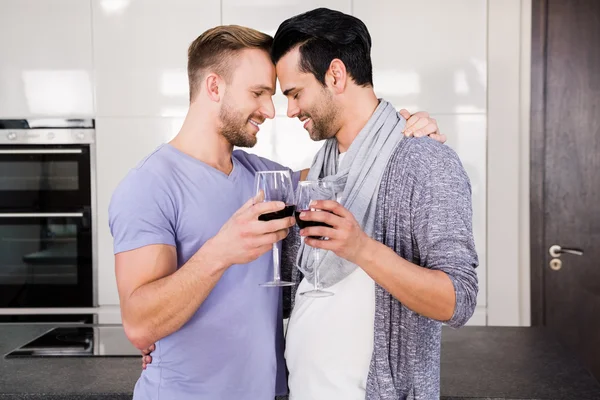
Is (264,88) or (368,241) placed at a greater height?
(264,88)

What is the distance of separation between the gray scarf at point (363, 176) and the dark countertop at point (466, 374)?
0.44 m

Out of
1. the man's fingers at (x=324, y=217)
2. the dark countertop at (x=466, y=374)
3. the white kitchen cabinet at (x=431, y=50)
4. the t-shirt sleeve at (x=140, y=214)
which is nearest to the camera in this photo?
the man's fingers at (x=324, y=217)

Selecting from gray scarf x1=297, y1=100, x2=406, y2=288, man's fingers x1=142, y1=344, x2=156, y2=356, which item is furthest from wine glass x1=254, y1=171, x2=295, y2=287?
man's fingers x1=142, y1=344, x2=156, y2=356

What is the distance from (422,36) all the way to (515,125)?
2.11 feet

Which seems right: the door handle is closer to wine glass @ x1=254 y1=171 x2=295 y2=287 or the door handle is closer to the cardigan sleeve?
the cardigan sleeve

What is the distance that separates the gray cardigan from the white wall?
1.92m

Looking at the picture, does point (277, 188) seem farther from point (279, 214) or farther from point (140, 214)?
Answer: point (140, 214)

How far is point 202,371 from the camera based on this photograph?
5.22 feet

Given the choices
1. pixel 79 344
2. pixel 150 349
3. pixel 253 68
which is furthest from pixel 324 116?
pixel 79 344

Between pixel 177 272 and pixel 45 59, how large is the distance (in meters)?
2.50

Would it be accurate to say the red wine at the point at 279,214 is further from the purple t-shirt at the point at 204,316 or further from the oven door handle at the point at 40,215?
the oven door handle at the point at 40,215

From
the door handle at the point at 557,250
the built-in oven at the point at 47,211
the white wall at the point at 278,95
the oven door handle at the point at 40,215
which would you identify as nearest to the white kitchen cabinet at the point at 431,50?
the white wall at the point at 278,95

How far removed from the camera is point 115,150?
11.6ft

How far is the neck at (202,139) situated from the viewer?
1735 millimetres
